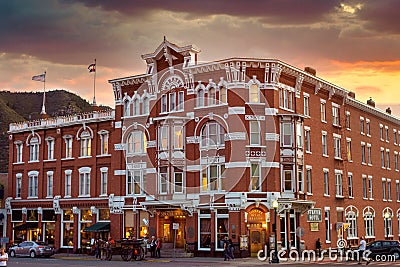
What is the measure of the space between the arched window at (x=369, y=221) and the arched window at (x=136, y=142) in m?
25.1

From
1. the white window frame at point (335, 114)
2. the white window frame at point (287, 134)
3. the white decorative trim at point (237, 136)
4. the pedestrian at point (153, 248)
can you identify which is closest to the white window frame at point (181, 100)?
the white decorative trim at point (237, 136)

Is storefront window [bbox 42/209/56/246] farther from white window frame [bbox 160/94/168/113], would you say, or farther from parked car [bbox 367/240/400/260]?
parked car [bbox 367/240/400/260]

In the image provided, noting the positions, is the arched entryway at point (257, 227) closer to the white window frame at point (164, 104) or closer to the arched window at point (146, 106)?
the white window frame at point (164, 104)

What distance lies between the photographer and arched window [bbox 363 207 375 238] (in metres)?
65.2

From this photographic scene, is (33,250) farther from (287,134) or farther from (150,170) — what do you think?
(287,134)

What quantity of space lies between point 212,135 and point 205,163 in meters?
2.41

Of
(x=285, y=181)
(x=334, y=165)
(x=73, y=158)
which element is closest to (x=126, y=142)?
(x=73, y=158)

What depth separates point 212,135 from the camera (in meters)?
51.5

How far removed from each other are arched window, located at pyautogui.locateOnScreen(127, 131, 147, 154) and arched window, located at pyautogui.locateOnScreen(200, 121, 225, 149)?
22.4 ft

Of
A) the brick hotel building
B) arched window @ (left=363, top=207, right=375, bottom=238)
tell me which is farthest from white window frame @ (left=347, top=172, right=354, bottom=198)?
arched window @ (left=363, top=207, right=375, bottom=238)

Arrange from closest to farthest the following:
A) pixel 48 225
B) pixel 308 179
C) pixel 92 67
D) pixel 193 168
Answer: pixel 193 168 < pixel 308 179 < pixel 48 225 < pixel 92 67

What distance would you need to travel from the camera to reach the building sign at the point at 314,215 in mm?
53844

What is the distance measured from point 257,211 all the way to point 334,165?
1321 centimetres

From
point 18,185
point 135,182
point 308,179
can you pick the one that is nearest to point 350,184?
point 308,179
